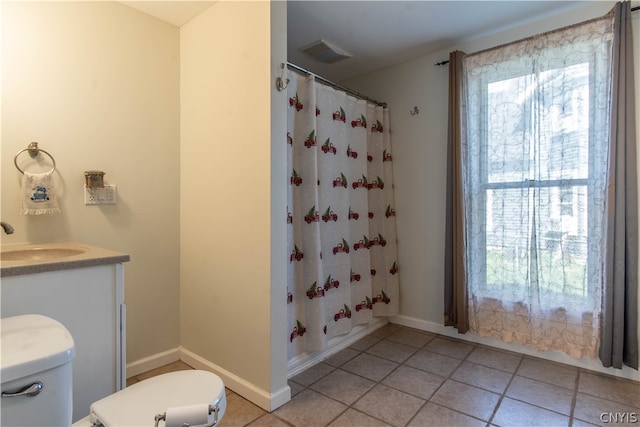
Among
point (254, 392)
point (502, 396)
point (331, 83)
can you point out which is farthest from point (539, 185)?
point (254, 392)

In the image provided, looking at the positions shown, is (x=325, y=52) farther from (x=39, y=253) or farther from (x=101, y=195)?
(x=39, y=253)

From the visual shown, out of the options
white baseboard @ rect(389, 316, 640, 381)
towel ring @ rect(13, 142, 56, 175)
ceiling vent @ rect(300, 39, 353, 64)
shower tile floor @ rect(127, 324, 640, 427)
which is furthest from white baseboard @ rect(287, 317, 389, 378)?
ceiling vent @ rect(300, 39, 353, 64)

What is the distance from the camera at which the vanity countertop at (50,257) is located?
3.84 feet

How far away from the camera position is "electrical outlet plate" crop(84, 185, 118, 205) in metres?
1.88

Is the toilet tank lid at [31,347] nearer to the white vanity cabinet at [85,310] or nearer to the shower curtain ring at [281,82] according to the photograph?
the white vanity cabinet at [85,310]

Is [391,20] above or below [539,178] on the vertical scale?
above

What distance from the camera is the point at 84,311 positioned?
51.1 inches

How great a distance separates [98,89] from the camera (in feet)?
6.33

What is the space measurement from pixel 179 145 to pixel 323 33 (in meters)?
1.35

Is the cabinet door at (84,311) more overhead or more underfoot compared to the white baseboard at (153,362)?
more overhead

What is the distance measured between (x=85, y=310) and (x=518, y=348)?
2697 millimetres

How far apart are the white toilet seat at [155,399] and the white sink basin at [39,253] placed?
2.69ft


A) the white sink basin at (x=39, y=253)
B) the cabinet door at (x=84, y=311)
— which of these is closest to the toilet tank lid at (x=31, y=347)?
the cabinet door at (x=84, y=311)

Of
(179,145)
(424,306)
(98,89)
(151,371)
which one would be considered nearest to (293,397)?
(151,371)
